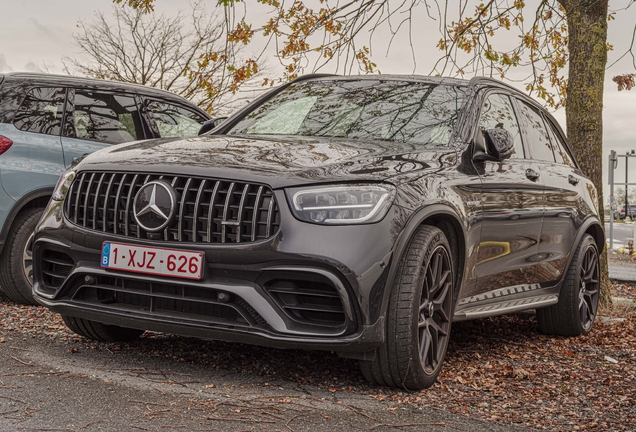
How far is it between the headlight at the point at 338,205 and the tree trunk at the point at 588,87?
5891 mm

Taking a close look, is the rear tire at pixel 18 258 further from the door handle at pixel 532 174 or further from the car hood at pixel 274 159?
the door handle at pixel 532 174

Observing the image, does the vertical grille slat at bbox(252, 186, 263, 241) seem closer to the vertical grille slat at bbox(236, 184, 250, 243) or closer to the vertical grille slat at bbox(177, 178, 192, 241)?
the vertical grille slat at bbox(236, 184, 250, 243)

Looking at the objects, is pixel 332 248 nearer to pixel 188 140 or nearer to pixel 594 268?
pixel 188 140

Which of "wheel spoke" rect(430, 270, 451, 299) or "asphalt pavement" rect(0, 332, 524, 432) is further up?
"wheel spoke" rect(430, 270, 451, 299)

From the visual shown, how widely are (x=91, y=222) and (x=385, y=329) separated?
→ 163cm

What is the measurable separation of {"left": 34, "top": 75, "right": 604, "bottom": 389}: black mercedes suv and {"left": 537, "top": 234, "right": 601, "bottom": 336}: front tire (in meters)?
1.30

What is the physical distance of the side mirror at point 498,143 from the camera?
16.8ft

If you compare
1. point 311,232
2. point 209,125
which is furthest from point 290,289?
point 209,125

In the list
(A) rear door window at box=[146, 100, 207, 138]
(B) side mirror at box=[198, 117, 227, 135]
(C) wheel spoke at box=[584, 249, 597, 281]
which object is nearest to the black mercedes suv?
(B) side mirror at box=[198, 117, 227, 135]

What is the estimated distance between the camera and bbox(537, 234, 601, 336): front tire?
22.0 ft

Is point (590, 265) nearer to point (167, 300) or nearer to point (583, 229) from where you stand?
point (583, 229)

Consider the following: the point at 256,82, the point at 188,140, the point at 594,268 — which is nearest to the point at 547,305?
the point at 594,268

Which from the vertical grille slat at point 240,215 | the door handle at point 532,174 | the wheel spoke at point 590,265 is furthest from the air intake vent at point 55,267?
the wheel spoke at point 590,265

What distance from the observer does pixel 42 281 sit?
4781mm
